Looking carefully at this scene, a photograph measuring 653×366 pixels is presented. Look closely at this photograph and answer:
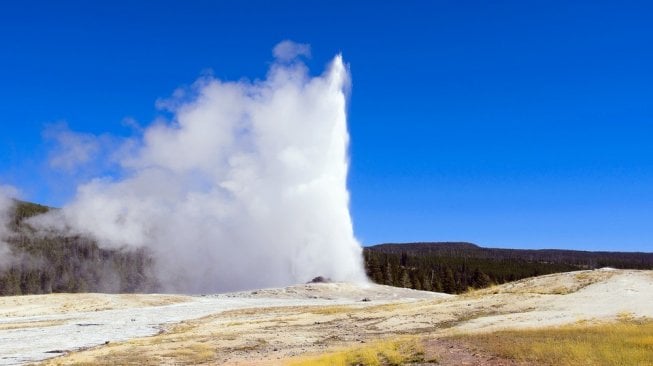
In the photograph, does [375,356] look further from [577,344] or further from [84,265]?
[84,265]

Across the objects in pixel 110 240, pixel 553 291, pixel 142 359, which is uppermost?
pixel 110 240

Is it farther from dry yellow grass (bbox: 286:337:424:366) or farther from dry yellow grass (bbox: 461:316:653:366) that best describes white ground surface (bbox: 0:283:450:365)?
dry yellow grass (bbox: 461:316:653:366)

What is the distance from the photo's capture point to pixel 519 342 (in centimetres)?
2417

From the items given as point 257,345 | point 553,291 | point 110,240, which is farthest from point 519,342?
point 110,240

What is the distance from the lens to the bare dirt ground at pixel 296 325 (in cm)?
2995

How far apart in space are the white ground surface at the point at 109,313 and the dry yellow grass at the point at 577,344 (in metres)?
22.0

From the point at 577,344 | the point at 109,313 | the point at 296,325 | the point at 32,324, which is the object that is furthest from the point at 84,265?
the point at 577,344

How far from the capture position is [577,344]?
2270cm

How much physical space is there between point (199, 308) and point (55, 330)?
19964 millimetres

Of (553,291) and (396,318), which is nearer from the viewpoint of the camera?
(396,318)

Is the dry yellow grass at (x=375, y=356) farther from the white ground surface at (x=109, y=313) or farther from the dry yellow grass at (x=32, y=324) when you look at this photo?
the dry yellow grass at (x=32, y=324)

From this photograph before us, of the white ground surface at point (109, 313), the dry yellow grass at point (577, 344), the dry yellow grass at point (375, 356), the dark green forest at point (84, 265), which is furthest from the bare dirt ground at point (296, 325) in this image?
the dark green forest at point (84, 265)

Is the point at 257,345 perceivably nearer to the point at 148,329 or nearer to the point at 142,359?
the point at 142,359

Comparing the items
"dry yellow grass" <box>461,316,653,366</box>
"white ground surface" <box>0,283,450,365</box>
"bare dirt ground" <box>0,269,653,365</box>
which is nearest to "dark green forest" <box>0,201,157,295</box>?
"white ground surface" <box>0,283,450,365</box>
